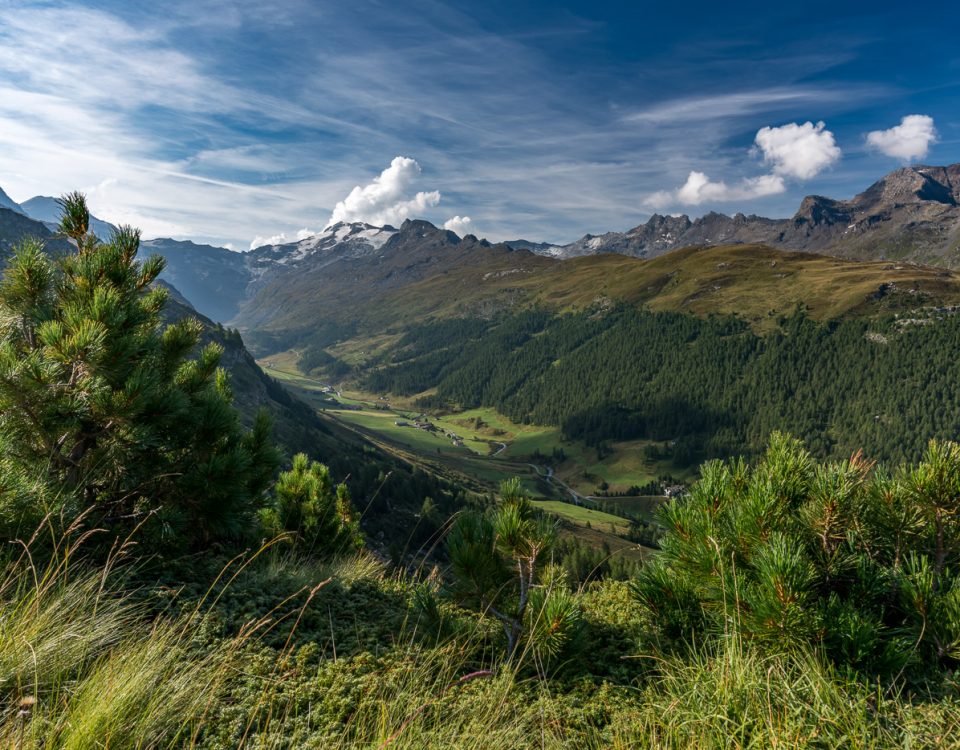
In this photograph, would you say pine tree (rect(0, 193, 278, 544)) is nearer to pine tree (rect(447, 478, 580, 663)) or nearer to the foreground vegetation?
the foreground vegetation

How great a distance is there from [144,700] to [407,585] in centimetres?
490

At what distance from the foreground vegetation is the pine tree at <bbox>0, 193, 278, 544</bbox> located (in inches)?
1.4

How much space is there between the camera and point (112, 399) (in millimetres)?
6301

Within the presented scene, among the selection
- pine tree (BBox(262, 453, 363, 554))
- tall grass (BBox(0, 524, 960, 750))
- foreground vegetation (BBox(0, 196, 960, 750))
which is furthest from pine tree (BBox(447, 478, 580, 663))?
pine tree (BBox(262, 453, 363, 554))

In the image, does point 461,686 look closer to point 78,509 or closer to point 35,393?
point 78,509

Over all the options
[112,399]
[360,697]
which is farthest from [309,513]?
[360,697]

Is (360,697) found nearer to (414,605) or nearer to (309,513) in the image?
(414,605)

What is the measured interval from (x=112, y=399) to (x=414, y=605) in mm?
4728

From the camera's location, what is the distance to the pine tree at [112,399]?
6.08m

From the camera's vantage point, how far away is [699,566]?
4.65m

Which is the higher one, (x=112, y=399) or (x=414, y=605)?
(x=112, y=399)

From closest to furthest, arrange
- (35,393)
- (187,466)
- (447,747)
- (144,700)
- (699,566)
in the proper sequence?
(447,747) < (144,700) < (699,566) < (35,393) < (187,466)

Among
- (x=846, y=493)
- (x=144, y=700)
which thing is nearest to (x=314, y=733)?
(x=144, y=700)

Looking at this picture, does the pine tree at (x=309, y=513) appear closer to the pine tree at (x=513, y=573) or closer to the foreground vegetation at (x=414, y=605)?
the foreground vegetation at (x=414, y=605)
